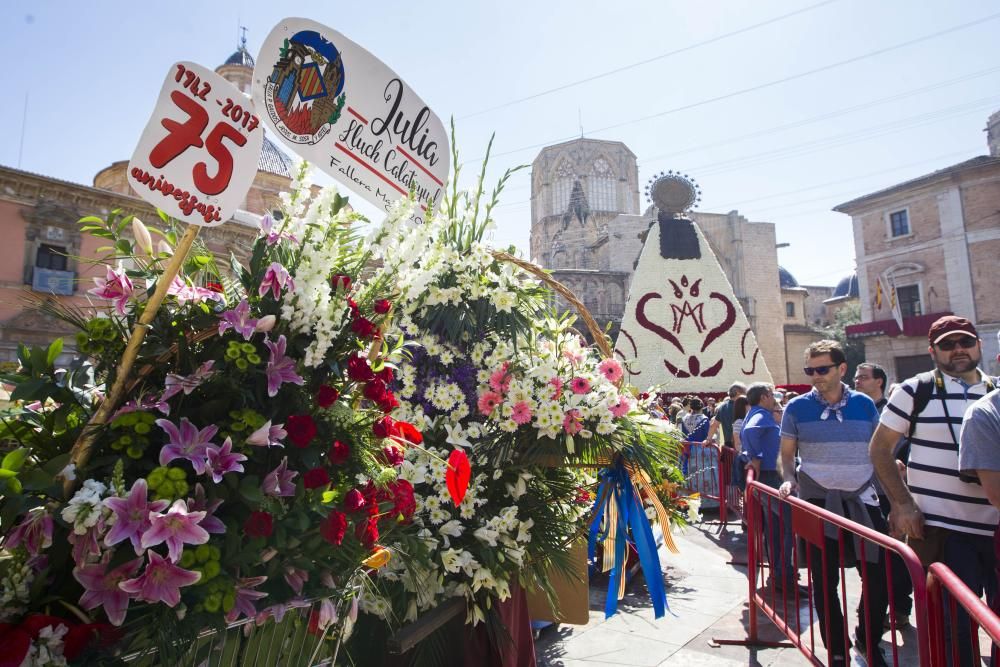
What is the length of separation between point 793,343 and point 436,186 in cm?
3620

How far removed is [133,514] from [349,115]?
1.64 meters

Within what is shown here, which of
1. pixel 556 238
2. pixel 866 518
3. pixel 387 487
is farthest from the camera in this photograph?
pixel 556 238

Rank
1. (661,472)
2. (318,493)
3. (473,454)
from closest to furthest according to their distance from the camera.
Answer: (318,493), (473,454), (661,472)

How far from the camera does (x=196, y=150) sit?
1.51 m

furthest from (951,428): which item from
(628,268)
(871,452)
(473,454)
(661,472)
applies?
(628,268)

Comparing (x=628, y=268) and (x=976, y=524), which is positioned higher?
(x=628, y=268)

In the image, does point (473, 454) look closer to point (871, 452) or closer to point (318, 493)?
point (318, 493)

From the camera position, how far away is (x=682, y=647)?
11.5 ft

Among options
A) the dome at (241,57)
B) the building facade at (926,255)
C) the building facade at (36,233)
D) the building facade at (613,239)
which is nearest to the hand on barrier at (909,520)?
the building facade at (36,233)

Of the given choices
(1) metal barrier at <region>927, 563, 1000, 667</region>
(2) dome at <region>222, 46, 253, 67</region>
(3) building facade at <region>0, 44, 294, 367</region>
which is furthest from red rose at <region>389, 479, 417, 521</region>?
(2) dome at <region>222, 46, 253, 67</region>

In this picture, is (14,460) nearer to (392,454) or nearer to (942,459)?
(392,454)

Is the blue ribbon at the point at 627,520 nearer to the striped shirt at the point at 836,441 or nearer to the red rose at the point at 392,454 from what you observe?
the red rose at the point at 392,454

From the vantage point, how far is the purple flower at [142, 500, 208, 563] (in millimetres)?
1145

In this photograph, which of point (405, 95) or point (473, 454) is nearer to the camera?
point (473, 454)
